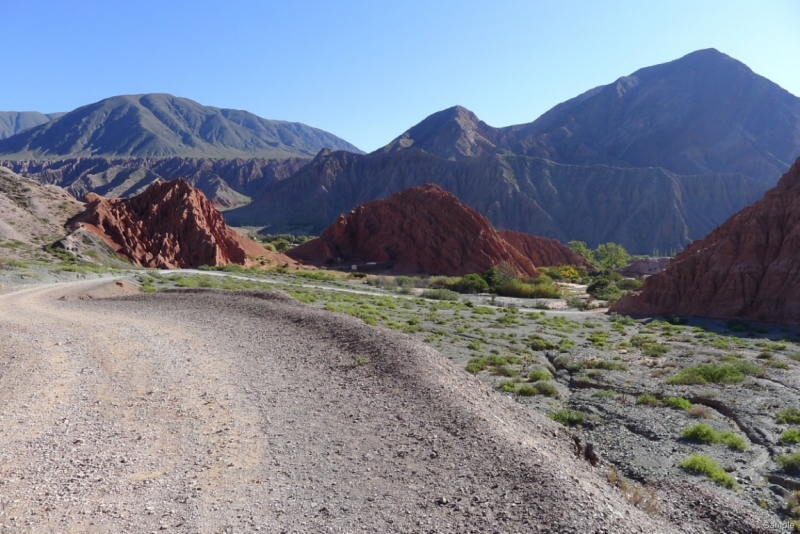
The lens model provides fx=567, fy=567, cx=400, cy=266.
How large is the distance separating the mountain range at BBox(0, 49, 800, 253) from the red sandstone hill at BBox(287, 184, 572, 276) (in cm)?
4278

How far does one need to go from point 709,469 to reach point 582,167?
127 meters

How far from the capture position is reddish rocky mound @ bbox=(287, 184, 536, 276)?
68625 millimetres

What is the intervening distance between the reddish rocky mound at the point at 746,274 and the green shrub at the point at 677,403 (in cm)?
2103

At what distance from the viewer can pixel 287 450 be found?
772 cm

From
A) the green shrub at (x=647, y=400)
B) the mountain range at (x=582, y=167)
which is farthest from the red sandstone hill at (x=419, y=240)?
the green shrub at (x=647, y=400)

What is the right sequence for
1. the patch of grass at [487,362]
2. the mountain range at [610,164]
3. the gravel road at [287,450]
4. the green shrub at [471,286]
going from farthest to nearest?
the mountain range at [610,164] → the green shrub at [471,286] → the patch of grass at [487,362] → the gravel road at [287,450]

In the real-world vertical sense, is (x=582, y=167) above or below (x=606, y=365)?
above

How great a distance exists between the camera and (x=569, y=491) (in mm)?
6441

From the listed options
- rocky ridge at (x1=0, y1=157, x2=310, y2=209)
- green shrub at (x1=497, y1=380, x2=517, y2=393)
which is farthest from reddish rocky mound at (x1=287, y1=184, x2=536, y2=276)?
rocky ridge at (x1=0, y1=157, x2=310, y2=209)

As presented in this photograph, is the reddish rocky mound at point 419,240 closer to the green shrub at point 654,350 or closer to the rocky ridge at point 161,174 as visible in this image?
the green shrub at point 654,350

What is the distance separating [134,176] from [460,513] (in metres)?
183

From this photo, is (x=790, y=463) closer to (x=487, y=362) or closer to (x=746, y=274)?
(x=487, y=362)

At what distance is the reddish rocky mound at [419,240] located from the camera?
225 feet

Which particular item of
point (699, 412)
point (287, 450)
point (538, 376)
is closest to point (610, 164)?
point (538, 376)
